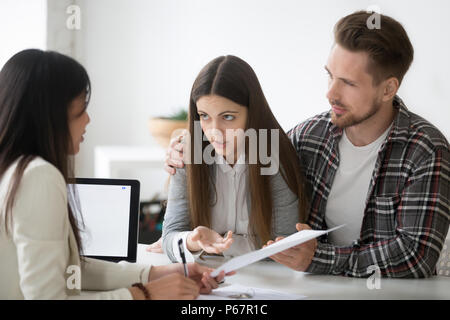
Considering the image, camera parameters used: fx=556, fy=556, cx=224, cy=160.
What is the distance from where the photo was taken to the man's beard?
142 centimetres

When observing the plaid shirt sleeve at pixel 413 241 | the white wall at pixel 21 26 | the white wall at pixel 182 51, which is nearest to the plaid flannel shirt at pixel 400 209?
the plaid shirt sleeve at pixel 413 241

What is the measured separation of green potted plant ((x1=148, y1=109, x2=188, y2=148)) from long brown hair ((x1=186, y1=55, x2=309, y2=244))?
1744 millimetres

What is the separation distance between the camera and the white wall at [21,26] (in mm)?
2559

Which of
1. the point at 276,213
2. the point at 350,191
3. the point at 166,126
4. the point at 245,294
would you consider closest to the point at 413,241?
the point at 350,191

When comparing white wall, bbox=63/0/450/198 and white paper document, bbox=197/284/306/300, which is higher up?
white wall, bbox=63/0/450/198

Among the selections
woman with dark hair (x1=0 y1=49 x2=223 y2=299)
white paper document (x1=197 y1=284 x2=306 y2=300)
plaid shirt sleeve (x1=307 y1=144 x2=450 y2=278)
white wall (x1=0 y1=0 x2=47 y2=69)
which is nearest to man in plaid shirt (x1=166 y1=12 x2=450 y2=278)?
plaid shirt sleeve (x1=307 y1=144 x2=450 y2=278)

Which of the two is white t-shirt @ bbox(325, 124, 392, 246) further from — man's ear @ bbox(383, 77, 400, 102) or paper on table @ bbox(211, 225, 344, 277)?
paper on table @ bbox(211, 225, 344, 277)

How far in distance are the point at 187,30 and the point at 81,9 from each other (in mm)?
648

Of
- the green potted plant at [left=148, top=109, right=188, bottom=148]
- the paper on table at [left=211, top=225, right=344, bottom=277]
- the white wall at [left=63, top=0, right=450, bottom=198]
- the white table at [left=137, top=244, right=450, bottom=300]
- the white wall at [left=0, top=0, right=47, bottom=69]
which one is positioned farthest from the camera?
the green potted plant at [left=148, top=109, right=188, bottom=148]

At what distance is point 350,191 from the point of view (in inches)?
57.5

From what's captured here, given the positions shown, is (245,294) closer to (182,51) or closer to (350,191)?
(350,191)

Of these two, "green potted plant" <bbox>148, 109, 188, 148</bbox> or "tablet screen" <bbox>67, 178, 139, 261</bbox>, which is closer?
"tablet screen" <bbox>67, 178, 139, 261</bbox>

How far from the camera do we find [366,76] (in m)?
1.40
